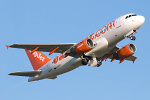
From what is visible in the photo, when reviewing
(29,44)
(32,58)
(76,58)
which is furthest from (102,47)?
(32,58)

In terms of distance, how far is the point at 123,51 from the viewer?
45.7 meters

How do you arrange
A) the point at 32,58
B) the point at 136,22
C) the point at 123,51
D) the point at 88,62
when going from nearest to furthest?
the point at 136,22
the point at 88,62
the point at 123,51
the point at 32,58

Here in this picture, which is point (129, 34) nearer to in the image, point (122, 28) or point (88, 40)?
point (122, 28)

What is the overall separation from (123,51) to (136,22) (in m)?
6.46

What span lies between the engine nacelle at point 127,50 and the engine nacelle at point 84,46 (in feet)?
21.0

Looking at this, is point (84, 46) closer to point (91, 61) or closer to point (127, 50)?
point (91, 61)

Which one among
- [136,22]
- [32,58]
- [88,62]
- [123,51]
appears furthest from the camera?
[32,58]

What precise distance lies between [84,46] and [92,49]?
127cm

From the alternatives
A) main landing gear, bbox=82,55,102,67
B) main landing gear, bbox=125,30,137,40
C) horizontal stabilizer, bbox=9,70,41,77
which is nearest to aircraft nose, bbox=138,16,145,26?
main landing gear, bbox=125,30,137,40

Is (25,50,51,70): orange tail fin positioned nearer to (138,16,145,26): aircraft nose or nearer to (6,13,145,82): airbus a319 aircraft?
(6,13,145,82): airbus a319 aircraft

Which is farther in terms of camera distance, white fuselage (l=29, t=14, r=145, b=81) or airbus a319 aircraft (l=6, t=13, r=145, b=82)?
airbus a319 aircraft (l=6, t=13, r=145, b=82)

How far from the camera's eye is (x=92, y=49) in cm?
4147

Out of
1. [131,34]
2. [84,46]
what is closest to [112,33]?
[131,34]

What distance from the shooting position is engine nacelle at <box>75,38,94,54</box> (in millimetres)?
40656
